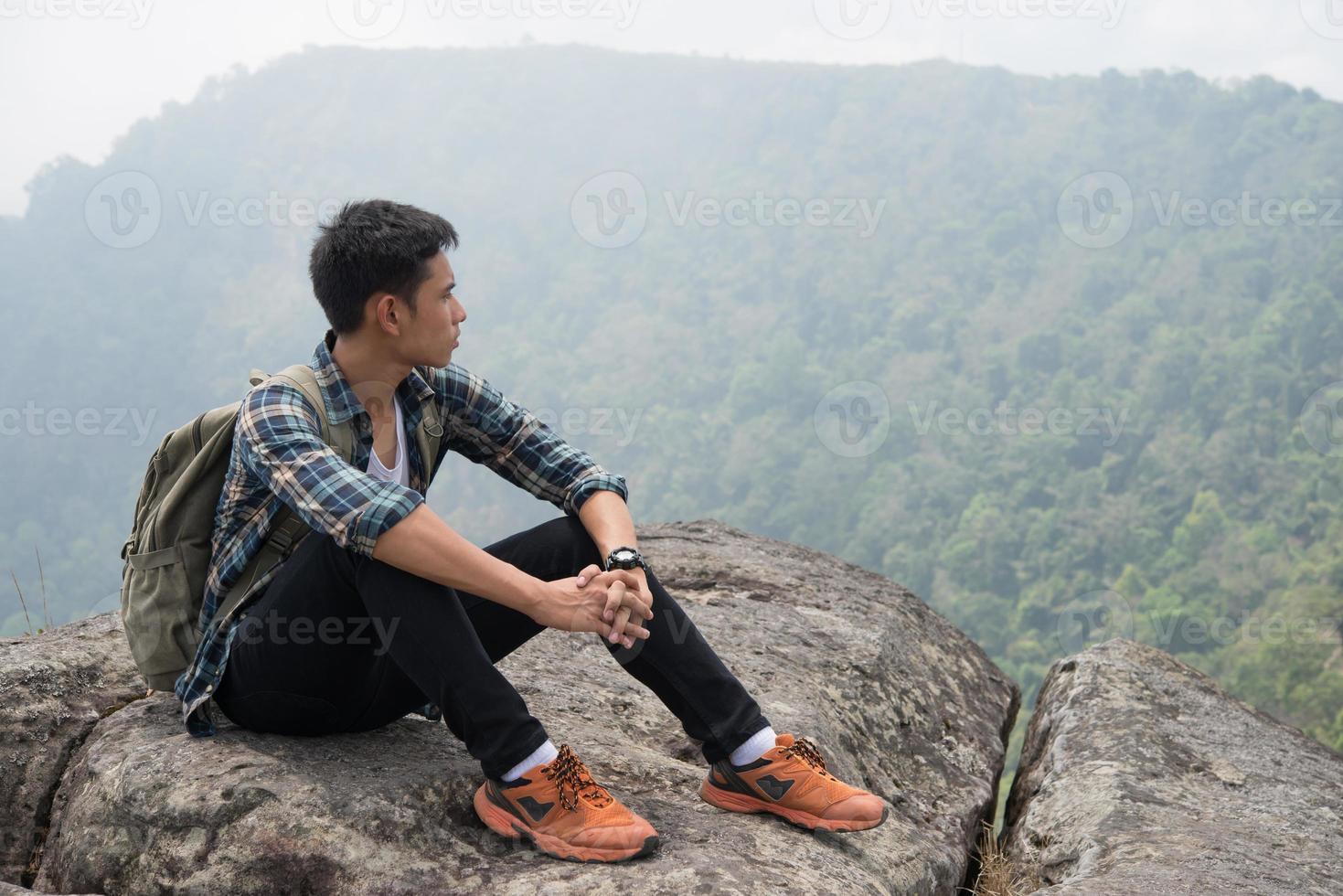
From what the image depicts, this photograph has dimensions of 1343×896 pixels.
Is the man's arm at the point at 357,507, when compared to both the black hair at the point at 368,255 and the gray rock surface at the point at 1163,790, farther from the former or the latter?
the gray rock surface at the point at 1163,790

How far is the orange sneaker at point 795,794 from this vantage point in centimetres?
303

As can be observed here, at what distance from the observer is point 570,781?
2676mm

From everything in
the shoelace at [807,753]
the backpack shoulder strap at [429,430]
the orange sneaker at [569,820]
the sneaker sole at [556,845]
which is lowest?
the sneaker sole at [556,845]

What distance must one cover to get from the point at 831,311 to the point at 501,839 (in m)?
106

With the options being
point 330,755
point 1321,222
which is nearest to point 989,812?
point 330,755

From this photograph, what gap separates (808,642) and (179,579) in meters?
2.64

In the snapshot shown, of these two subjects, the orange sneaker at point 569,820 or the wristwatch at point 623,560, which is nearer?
the orange sneaker at point 569,820

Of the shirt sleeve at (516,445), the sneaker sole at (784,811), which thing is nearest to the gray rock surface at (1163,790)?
the sneaker sole at (784,811)

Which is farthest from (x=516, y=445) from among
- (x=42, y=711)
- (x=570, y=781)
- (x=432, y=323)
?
(x=42, y=711)

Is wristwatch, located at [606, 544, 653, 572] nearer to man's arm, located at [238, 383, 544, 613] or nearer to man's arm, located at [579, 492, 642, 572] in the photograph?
A: man's arm, located at [579, 492, 642, 572]

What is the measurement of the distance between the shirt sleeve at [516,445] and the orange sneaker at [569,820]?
798 millimetres

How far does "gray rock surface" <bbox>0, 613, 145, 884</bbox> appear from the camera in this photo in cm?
308

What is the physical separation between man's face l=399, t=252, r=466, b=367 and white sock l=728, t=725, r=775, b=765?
4.25 ft

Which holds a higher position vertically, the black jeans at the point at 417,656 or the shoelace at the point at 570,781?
the black jeans at the point at 417,656
